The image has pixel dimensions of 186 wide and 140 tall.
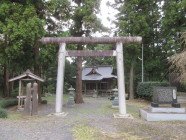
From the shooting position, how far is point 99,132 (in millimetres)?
5625

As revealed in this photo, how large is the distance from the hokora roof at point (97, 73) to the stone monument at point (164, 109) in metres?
18.7

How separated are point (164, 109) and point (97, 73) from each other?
21.0 meters

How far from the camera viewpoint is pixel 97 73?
29016 mm

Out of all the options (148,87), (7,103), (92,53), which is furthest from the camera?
(148,87)

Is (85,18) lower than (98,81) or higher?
higher

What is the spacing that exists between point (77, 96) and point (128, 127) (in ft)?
30.8

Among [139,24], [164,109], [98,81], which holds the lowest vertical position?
[164,109]

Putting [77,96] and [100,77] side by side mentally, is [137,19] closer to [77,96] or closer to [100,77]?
[77,96]

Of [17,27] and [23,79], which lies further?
[23,79]

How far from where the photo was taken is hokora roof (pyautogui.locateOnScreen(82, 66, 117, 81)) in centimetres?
2807

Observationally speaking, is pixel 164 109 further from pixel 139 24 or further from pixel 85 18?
pixel 139 24

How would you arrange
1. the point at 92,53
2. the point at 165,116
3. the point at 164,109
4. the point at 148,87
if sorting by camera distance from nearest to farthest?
1. the point at 165,116
2. the point at 164,109
3. the point at 92,53
4. the point at 148,87

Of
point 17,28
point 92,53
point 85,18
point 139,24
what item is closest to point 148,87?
point 139,24

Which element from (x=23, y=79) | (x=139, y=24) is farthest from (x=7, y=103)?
(x=139, y=24)
